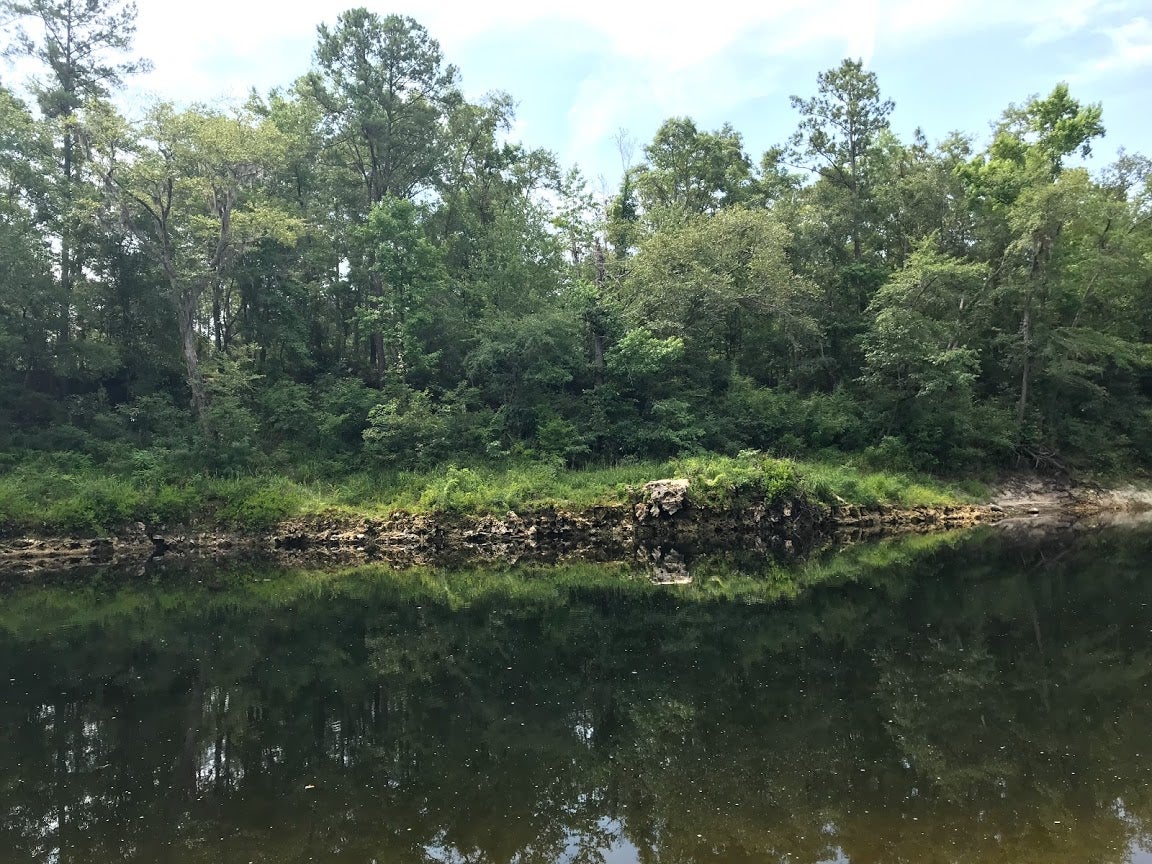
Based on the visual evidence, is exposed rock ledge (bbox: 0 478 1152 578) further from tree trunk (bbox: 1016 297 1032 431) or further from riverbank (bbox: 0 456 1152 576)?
tree trunk (bbox: 1016 297 1032 431)

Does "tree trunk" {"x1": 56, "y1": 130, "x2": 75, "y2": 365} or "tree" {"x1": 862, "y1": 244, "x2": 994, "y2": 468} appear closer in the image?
"tree" {"x1": 862, "y1": 244, "x2": 994, "y2": 468}

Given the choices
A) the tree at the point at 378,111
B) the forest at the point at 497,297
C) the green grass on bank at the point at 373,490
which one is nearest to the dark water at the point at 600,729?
the green grass on bank at the point at 373,490

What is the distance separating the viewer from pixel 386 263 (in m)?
28.3

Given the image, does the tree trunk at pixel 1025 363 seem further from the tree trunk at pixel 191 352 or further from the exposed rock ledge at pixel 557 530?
the tree trunk at pixel 191 352

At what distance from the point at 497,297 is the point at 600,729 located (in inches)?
958

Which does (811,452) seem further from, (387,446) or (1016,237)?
(387,446)

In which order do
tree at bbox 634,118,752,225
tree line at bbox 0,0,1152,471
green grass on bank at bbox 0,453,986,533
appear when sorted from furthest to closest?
tree at bbox 634,118,752,225
tree line at bbox 0,0,1152,471
green grass on bank at bbox 0,453,986,533

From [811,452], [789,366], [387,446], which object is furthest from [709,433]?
[387,446]

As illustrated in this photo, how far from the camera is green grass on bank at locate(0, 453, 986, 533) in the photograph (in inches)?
897

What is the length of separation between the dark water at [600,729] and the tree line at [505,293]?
13781 millimetres

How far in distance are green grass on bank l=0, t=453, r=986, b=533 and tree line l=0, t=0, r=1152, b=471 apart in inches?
50.9

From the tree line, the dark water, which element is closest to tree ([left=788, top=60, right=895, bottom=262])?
the tree line

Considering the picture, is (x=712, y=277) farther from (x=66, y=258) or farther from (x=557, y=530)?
(x=66, y=258)

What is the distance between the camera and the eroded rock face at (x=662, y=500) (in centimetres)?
2323
